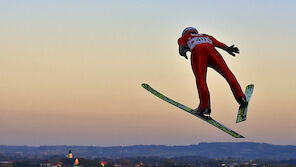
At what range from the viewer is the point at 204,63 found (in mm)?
16766

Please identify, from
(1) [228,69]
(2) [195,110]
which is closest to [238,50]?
(1) [228,69]

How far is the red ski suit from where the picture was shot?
1653cm

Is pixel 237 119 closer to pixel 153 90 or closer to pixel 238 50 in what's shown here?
pixel 238 50

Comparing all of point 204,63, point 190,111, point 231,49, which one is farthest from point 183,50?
point 190,111

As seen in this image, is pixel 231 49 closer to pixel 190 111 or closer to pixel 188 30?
pixel 188 30

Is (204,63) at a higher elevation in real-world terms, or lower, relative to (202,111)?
higher

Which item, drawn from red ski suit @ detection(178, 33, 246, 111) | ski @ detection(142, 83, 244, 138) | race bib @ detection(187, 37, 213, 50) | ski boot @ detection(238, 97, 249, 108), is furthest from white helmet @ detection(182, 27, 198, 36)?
ski boot @ detection(238, 97, 249, 108)

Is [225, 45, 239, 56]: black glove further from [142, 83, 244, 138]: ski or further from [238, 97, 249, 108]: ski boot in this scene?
[142, 83, 244, 138]: ski

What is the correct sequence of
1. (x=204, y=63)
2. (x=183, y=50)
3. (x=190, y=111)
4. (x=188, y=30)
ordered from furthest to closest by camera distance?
(x=188, y=30) → (x=190, y=111) → (x=183, y=50) → (x=204, y=63)

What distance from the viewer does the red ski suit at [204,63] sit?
651 inches

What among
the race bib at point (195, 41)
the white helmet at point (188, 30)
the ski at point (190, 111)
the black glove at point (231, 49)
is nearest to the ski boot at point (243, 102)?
the ski at point (190, 111)

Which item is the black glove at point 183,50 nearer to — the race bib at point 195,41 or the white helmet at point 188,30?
the race bib at point 195,41

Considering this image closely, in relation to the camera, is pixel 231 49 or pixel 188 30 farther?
pixel 231 49

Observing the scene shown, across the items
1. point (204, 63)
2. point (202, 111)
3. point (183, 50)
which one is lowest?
point (202, 111)
